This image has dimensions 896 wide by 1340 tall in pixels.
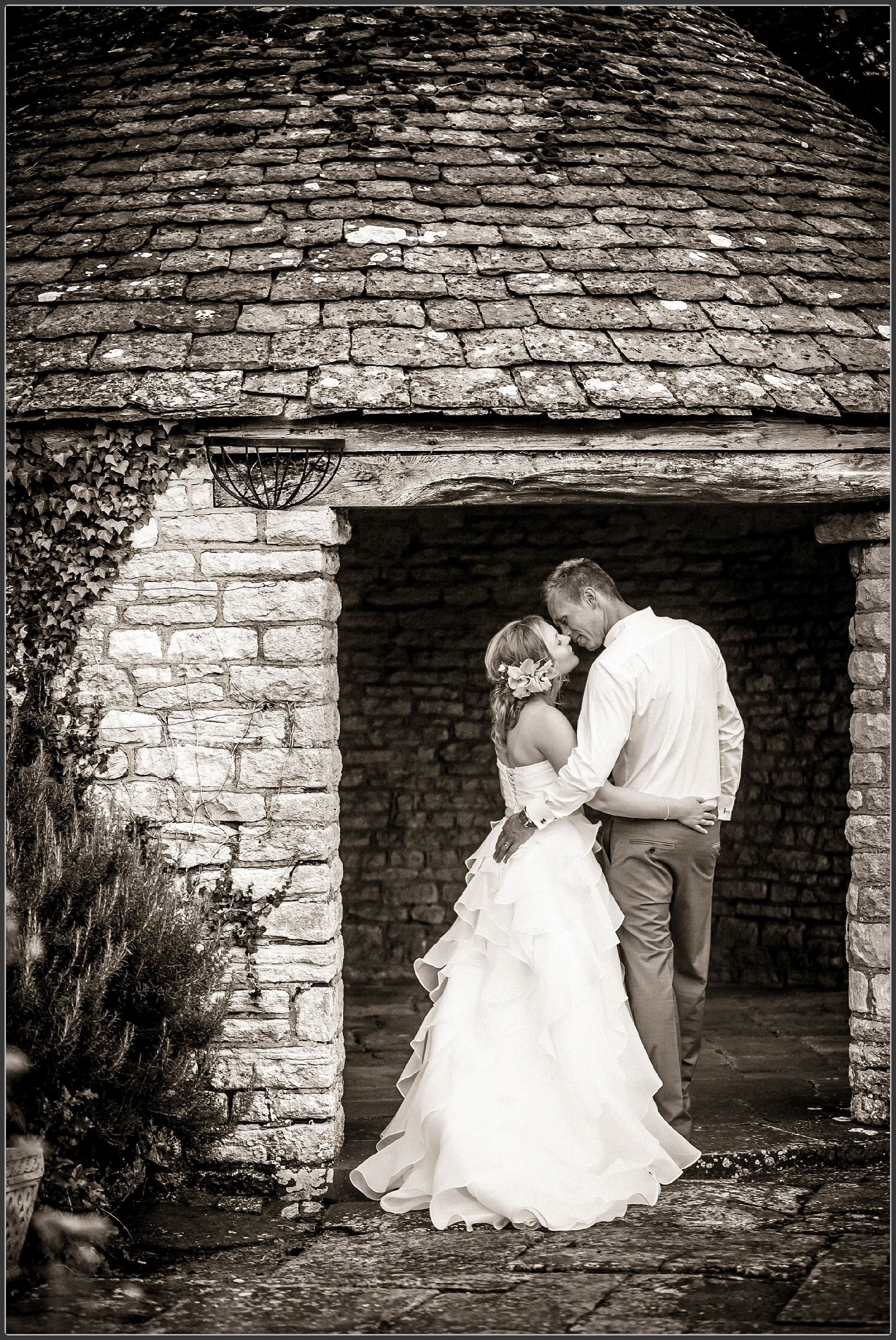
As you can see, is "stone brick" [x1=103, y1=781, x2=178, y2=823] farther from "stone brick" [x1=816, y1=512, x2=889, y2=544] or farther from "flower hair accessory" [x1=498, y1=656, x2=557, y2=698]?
"stone brick" [x1=816, y1=512, x2=889, y2=544]

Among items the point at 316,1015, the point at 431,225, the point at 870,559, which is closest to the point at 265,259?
the point at 431,225

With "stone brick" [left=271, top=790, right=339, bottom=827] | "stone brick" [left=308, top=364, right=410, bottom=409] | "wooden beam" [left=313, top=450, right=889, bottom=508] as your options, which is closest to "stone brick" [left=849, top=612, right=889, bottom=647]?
"wooden beam" [left=313, top=450, right=889, bottom=508]

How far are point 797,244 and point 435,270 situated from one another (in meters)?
1.72

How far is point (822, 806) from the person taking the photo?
7574 millimetres

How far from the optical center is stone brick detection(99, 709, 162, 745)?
4.79 m

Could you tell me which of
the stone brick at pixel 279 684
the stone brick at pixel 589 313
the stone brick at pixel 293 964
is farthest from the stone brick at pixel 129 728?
the stone brick at pixel 589 313

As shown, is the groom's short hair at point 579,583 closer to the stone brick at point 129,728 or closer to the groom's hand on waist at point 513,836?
the groom's hand on waist at point 513,836

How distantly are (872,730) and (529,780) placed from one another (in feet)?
Result: 5.18

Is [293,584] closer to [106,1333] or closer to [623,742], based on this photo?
[623,742]

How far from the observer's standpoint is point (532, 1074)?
167 inches

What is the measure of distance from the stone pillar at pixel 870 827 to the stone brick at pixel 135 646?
9.39 ft

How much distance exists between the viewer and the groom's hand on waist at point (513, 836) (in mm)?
4539

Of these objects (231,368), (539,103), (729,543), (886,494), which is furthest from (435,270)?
(729,543)

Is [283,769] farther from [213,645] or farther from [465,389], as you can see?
[465,389]
